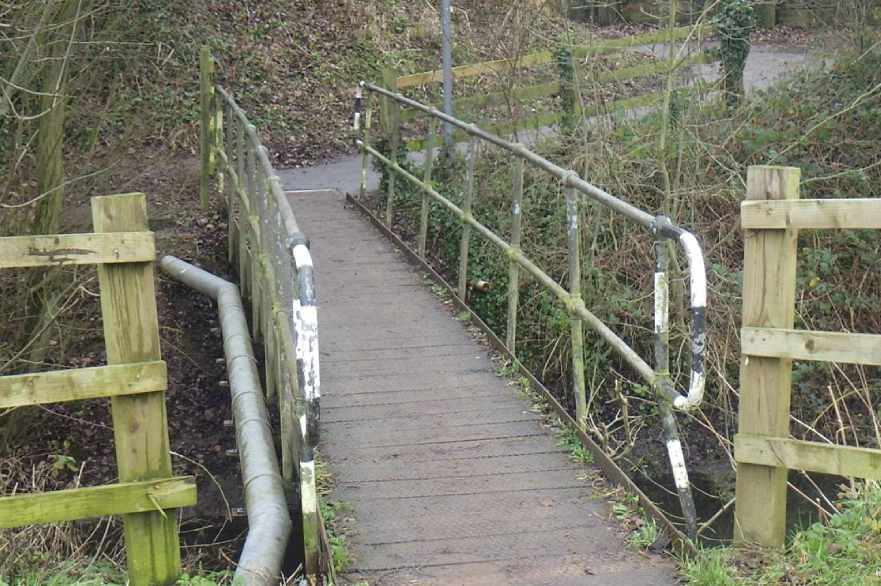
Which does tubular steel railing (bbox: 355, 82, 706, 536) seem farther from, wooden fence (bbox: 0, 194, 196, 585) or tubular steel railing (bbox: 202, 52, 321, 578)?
wooden fence (bbox: 0, 194, 196, 585)

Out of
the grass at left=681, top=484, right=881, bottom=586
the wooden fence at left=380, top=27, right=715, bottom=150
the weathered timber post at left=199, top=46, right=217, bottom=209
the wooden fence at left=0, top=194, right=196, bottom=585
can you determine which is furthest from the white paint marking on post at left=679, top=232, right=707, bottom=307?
the weathered timber post at left=199, top=46, right=217, bottom=209

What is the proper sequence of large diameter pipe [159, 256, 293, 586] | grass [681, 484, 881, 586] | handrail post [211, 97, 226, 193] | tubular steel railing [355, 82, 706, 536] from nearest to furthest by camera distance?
grass [681, 484, 881, 586], tubular steel railing [355, 82, 706, 536], large diameter pipe [159, 256, 293, 586], handrail post [211, 97, 226, 193]

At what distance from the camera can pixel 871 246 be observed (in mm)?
10766

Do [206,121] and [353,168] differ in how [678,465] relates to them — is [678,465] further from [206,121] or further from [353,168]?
[353,168]

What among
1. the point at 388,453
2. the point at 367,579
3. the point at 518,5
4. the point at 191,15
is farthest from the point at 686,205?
the point at 191,15

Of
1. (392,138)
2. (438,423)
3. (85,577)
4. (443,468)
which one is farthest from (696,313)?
(392,138)

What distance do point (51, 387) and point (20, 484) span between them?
3.60 m

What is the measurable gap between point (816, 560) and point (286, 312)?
269cm

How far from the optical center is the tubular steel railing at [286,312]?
4023 mm

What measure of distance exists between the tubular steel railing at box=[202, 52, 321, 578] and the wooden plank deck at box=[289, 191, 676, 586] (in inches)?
9.9

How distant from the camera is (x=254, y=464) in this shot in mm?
5617

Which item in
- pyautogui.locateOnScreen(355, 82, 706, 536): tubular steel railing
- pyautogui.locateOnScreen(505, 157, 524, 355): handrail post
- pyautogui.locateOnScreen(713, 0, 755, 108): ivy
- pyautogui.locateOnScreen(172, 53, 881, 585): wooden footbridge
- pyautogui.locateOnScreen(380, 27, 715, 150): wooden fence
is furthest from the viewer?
pyautogui.locateOnScreen(713, 0, 755, 108): ivy

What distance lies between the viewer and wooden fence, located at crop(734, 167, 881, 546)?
3.99m

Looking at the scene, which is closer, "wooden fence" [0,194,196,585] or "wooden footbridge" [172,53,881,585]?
"wooden fence" [0,194,196,585]
